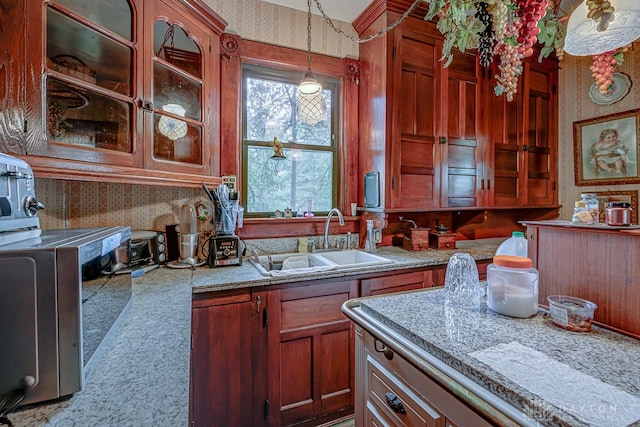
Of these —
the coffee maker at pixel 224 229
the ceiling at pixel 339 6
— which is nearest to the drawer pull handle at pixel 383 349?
the coffee maker at pixel 224 229

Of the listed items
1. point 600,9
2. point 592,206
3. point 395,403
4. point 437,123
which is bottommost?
point 395,403

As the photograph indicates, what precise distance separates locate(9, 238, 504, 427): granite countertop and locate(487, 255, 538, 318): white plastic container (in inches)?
37.7

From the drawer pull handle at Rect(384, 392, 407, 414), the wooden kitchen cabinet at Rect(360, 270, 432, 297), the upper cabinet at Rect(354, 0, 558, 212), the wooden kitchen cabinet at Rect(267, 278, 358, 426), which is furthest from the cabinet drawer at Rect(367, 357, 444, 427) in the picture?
the upper cabinet at Rect(354, 0, 558, 212)

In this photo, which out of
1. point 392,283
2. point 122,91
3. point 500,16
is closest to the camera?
point 500,16

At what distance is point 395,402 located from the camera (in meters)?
0.87

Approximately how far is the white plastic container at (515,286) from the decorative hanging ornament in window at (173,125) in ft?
5.53

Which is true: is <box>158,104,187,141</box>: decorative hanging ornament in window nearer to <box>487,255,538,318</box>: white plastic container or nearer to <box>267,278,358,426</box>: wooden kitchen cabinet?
<box>267,278,358,426</box>: wooden kitchen cabinet

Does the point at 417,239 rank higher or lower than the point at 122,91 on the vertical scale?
lower

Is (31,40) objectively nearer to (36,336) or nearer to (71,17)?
(71,17)

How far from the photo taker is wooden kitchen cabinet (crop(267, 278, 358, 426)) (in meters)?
1.62

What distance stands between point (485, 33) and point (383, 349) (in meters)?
1.30

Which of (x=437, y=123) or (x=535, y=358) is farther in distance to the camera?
(x=437, y=123)

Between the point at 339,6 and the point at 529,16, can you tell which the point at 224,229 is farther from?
the point at 339,6

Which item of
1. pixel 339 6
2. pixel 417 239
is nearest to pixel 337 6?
pixel 339 6
